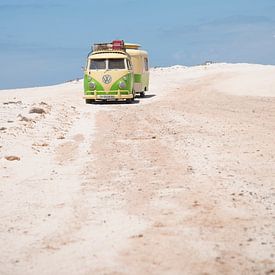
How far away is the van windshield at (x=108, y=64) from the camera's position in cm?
2873

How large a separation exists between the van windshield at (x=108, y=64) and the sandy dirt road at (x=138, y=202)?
13.3 meters

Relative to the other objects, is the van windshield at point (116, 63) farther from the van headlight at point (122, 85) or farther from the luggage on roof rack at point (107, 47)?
the luggage on roof rack at point (107, 47)

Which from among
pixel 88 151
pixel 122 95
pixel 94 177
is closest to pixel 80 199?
pixel 94 177

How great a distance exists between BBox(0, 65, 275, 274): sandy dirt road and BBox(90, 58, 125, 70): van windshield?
13.3 metres

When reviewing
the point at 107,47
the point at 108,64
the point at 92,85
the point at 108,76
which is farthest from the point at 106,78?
the point at 107,47

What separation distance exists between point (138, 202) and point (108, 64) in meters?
21.5

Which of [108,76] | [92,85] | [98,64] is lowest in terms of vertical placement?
[92,85]

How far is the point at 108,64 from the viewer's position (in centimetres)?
2873

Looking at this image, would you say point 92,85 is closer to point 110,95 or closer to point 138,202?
point 110,95

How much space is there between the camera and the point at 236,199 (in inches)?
305

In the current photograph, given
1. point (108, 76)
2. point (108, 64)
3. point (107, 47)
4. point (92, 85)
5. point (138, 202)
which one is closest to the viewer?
point (138, 202)

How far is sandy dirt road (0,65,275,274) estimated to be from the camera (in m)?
5.61

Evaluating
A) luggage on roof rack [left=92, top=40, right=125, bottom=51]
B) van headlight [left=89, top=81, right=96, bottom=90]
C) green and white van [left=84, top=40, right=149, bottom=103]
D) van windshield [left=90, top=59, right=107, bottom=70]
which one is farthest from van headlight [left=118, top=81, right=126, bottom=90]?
luggage on roof rack [left=92, top=40, right=125, bottom=51]

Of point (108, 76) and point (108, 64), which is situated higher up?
point (108, 64)
